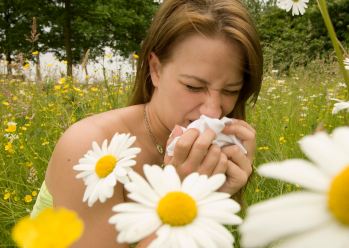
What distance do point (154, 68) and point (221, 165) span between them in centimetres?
65

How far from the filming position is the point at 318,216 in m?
0.28

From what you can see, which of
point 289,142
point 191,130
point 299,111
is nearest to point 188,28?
point 191,130

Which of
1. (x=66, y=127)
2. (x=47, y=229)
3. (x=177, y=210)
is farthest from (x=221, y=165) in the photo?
(x=66, y=127)

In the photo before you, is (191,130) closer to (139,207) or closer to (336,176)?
(139,207)

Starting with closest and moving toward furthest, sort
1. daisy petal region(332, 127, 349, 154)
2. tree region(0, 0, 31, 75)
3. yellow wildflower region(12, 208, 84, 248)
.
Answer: yellow wildflower region(12, 208, 84, 248) → daisy petal region(332, 127, 349, 154) → tree region(0, 0, 31, 75)

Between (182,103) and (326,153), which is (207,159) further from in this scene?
(326,153)

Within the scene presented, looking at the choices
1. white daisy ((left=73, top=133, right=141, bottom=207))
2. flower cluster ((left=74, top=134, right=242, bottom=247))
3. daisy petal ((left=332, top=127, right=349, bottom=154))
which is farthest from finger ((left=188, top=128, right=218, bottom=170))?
daisy petal ((left=332, top=127, right=349, bottom=154))

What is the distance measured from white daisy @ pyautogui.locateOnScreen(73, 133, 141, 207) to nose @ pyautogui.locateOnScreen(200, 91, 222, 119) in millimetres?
479

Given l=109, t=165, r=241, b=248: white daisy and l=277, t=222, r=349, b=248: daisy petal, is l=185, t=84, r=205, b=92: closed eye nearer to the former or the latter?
l=109, t=165, r=241, b=248: white daisy

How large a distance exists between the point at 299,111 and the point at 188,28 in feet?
4.37

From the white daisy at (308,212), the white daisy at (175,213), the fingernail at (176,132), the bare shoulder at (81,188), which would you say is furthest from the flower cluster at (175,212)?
the bare shoulder at (81,188)

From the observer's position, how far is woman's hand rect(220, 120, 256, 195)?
0.96 m

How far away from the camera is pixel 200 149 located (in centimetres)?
94

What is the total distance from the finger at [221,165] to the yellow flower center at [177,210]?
50cm
